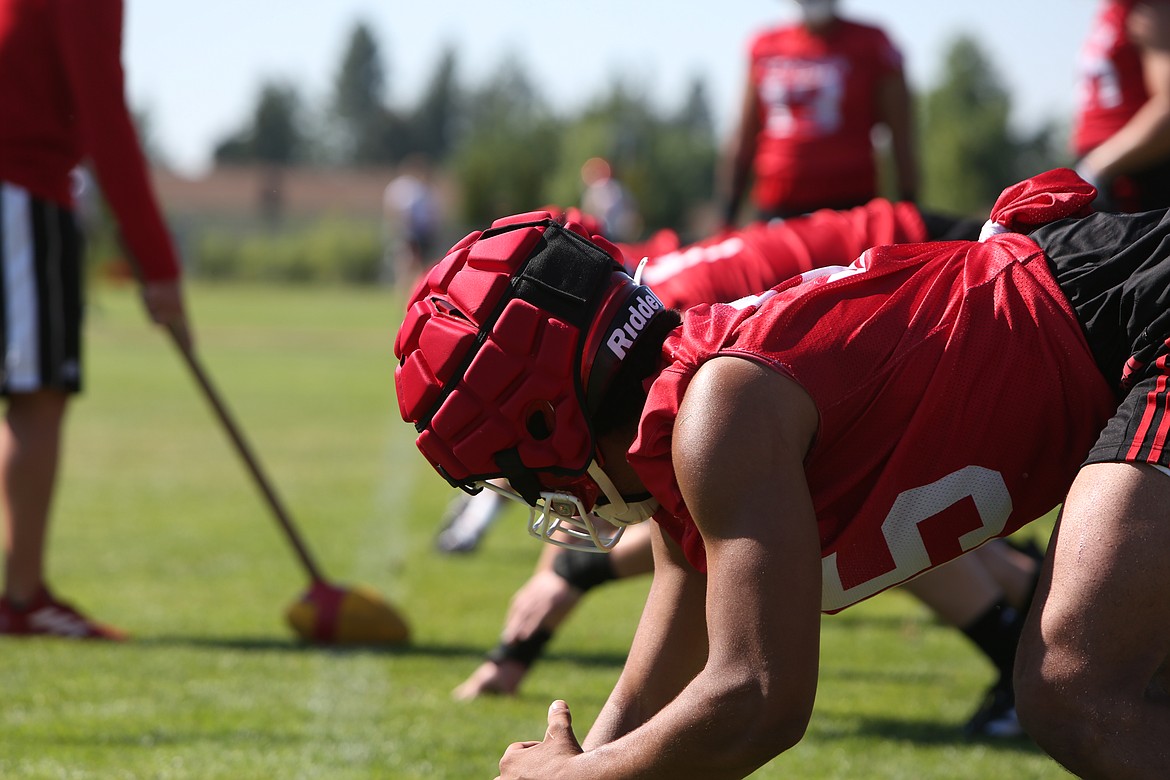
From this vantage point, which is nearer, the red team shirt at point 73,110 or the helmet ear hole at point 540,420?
the helmet ear hole at point 540,420

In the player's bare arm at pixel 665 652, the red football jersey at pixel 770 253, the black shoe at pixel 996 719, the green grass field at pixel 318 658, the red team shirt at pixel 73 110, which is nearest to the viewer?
the player's bare arm at pixel 665 652

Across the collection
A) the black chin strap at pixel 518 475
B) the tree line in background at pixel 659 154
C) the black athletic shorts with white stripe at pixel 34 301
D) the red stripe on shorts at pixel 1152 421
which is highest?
the red stripe on shorts at pixel 1152 421

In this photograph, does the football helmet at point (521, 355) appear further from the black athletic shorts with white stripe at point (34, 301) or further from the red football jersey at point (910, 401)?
the black athletic shorts with white stripe at point (34, 301)

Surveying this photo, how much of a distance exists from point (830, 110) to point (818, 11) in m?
0.46

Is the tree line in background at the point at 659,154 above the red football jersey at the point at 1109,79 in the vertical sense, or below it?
below

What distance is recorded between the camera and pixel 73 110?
511 centimetres

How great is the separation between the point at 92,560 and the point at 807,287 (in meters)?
5.15

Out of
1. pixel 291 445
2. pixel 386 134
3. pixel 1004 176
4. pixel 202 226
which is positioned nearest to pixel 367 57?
pixel 386 134

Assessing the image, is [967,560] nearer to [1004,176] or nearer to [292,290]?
[292,290]

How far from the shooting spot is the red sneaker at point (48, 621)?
4.89 meters

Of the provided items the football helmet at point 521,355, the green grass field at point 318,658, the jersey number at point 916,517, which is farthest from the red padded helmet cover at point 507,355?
the green grass field at point 318,658

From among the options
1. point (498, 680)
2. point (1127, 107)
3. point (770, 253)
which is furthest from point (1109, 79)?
point (498, 680)

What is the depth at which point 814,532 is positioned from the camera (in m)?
2.03

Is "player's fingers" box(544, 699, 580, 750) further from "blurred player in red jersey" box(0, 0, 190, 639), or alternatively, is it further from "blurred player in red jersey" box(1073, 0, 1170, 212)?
"blurred player in red jersey" box(1073, 0, 1170, 212)
